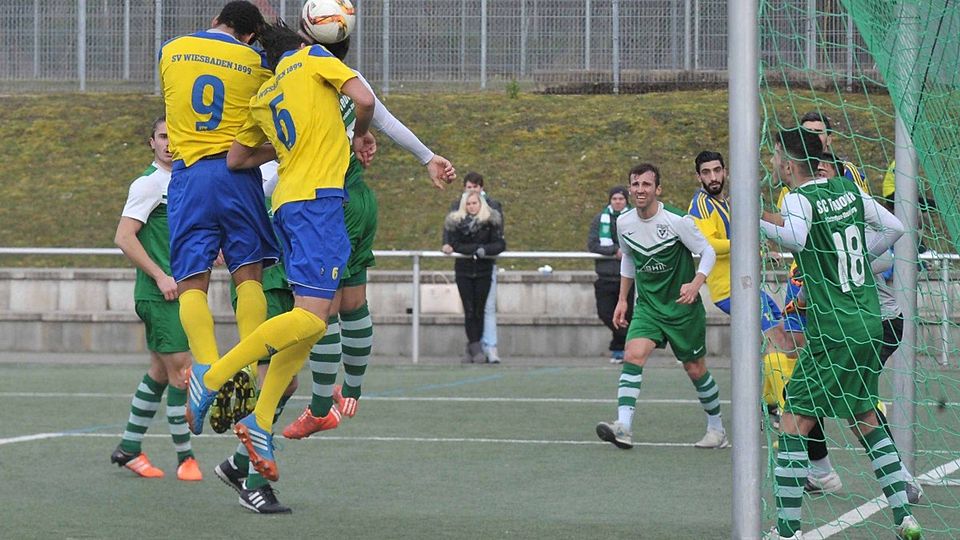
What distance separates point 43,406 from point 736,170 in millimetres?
8959

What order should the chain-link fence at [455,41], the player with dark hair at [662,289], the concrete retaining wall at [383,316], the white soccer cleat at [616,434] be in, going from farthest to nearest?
1. the chain-link fence at [455,41]
2. the concrete retaining wall at [383,316]
3. the player with dark hair at [662,289]
4. the white soccer cleat at [616,434]

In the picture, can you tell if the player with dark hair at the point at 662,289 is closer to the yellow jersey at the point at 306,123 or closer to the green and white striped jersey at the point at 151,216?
the green and white striped jersey at the point at 151,216

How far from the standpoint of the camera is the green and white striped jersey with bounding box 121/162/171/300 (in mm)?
9094

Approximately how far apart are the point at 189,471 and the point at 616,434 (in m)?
2.81

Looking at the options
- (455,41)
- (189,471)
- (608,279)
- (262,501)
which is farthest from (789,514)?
(455,41)

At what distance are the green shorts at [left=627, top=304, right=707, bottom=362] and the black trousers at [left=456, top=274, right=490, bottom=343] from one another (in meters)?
7.06

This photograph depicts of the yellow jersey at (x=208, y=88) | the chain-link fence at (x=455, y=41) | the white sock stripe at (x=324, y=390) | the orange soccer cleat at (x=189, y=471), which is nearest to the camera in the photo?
the yellow jersey at (x=208, y=88)

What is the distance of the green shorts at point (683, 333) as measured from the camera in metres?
11.0

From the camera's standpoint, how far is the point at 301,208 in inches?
283

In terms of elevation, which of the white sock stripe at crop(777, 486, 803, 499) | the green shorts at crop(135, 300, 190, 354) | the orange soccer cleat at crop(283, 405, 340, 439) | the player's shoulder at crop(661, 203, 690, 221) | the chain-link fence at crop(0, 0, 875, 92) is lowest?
the white sock stripe at crop(777, 486, 803, 499)

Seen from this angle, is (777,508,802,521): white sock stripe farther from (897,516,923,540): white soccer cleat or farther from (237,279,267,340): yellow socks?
(237,279,267,340): yellow socks

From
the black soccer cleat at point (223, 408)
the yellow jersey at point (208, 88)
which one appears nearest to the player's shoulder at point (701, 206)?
the yellow jersey at point (208, 88)

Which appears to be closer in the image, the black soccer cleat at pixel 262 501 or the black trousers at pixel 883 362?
the black trousers at pixel 883 362

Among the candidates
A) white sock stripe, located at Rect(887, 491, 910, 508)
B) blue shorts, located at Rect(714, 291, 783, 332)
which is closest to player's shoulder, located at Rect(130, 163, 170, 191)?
blue shorts, located at Rect(714, 291, 783, 332)
